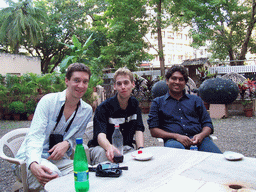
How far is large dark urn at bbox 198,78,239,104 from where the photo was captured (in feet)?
29.2

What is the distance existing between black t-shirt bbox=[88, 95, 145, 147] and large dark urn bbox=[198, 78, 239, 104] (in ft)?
22.3

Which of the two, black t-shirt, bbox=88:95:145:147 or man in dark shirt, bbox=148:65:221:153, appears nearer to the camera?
black t-shirt, bbox=88:95:145:147

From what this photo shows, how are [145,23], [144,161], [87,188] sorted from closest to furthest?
[87,188]
[144,161]
[145,23]

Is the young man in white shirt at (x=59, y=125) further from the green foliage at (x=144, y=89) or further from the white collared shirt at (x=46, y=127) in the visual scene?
the green foliage at (x=144, y=89)

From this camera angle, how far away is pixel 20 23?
27.6m

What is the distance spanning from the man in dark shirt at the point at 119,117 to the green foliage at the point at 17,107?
8.53m

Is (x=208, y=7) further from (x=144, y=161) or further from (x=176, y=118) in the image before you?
(x=144, y=161)

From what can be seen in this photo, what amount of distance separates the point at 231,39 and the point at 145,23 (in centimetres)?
778

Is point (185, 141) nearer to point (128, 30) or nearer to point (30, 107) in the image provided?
point (30, 107)

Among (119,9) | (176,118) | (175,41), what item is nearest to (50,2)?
(119,9)

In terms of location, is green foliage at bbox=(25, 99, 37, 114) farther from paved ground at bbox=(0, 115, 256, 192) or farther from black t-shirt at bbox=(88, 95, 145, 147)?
black t-shirt at bbox=(88, 95, 145, 147)

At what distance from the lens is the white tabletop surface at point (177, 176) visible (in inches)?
61.9

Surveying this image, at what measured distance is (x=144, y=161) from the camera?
2119mm

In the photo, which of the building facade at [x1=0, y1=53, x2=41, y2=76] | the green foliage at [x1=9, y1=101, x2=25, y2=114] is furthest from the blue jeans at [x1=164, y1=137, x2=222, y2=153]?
the building facade at [x1=0, y1=53, x2=41, y2=76]
